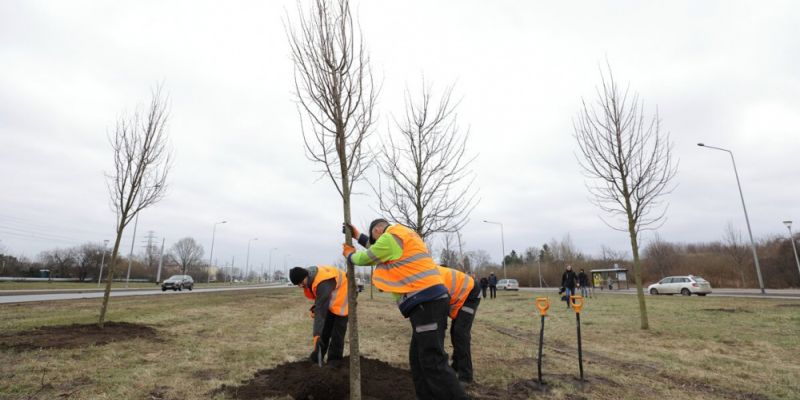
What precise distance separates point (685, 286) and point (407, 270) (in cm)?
2752

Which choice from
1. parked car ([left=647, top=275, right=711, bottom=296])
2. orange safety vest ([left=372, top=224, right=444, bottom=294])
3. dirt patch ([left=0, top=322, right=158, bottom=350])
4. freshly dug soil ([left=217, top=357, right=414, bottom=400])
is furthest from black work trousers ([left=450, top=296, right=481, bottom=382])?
parked car ([left=647, top=275, right=711, bottom=296])

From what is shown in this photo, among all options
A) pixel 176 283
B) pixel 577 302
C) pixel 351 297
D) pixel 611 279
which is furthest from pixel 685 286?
pixel 176 283

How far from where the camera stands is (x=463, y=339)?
493 cm

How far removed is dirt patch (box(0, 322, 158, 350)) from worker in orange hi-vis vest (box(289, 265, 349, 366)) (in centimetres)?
384

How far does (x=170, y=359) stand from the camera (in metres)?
5.61

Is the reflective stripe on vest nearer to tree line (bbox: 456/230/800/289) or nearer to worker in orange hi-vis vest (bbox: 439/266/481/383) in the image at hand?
worker in orange hi-vis vest (bbox: 439/266/481/383)

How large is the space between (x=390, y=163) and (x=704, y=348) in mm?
7127

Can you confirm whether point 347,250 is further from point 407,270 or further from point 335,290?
point 335,290

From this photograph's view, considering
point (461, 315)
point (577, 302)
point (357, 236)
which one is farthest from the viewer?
point (577, 302)

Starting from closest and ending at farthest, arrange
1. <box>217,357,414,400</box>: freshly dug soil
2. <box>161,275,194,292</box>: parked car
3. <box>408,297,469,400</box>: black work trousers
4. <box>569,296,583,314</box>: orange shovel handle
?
1. <box>408,297,469,400</box>: black work trousers
2. <box>217,357,414,400</box>: freshly dug soil
3. <box>569,296,583,314</box>: orange shovel handle
4. <box>161,275,194,292</box>: parked car

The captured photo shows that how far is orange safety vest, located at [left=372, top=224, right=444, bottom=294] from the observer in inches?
138

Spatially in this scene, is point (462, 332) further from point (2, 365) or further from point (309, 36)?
point (2, 365)

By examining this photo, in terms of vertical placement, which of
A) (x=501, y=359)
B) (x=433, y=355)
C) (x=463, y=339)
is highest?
(x=433, y=355)

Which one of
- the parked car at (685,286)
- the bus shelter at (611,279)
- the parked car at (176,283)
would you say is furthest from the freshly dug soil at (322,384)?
the bus shelter at (611,279)
